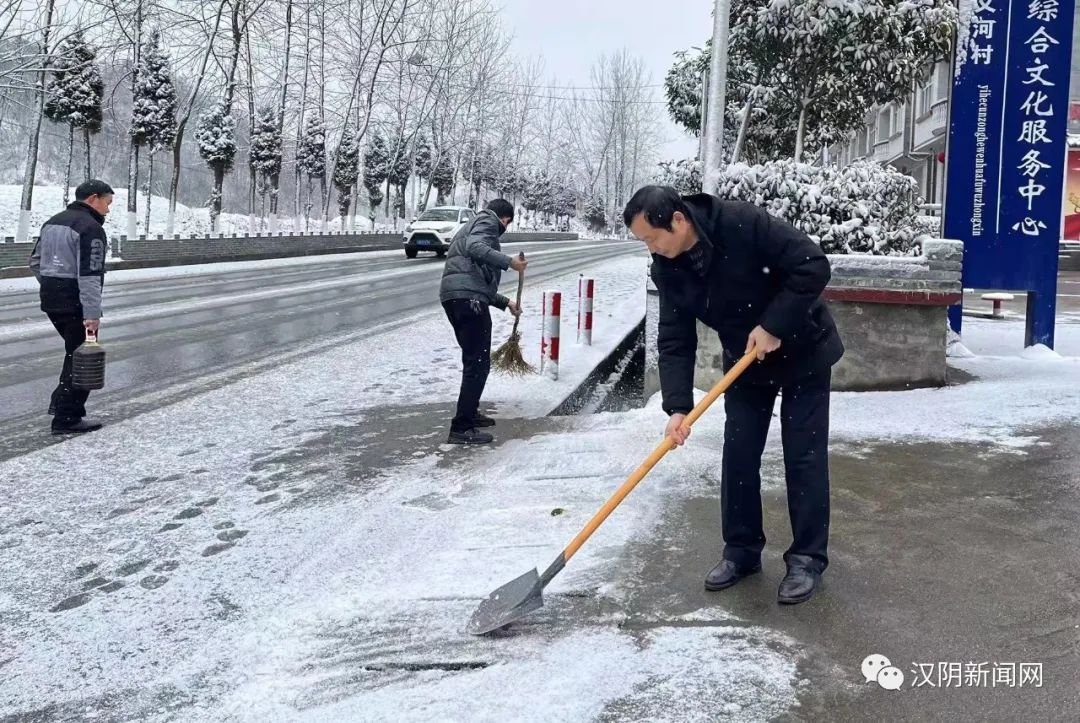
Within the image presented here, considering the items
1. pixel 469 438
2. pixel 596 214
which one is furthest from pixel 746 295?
pixel 596 214

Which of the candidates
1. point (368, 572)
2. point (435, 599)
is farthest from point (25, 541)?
point (435, 599)

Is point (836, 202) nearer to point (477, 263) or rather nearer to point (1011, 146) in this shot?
point (1011, 146)

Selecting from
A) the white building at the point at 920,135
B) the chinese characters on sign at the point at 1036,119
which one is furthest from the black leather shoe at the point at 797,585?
the white building at the point at 920,135

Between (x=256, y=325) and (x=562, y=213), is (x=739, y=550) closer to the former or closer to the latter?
(x=256, y=325)

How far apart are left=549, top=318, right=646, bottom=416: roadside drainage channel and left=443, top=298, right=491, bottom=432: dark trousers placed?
3.98 ft

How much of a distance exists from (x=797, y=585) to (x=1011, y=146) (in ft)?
22.1

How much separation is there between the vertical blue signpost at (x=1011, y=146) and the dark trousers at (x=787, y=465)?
5877mm

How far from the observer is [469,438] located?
637cm

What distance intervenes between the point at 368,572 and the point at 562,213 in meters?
90.0

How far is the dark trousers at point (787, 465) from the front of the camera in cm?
348

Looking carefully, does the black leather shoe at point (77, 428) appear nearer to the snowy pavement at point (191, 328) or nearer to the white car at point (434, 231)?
the snowy pavement at point (191, 328)

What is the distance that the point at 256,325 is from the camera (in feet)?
41.1

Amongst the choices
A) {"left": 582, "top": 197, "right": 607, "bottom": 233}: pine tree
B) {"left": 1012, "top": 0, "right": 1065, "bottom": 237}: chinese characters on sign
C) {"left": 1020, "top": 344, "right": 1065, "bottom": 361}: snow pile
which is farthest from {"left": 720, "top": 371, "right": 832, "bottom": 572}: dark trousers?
{"left": 582, "top": 197, "right": 607, "bottom": 233}: pine tree

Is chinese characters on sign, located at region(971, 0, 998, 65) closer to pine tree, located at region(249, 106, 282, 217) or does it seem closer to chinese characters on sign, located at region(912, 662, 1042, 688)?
chinese characters on sign, located at region(912, 662, 1042, 688)
